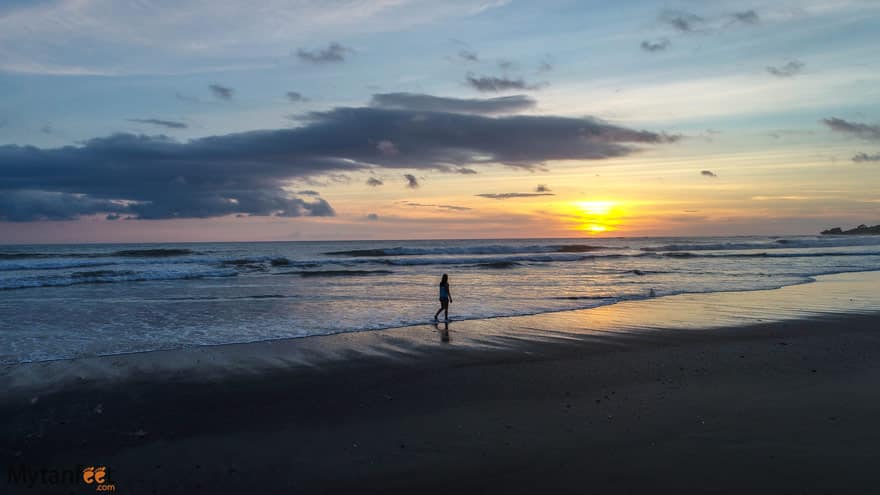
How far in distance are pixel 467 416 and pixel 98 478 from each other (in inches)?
161

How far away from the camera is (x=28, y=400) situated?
7.84 m

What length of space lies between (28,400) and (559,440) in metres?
7.42

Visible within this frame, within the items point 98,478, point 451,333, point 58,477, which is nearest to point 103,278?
point 451,333

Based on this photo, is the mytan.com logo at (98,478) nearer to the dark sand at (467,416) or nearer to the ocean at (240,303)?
the dark sand at (467,416)

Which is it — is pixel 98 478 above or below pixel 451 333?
below

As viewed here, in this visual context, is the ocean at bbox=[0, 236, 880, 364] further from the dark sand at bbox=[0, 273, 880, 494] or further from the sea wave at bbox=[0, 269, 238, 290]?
the dark sand at bbox=[0, 273, 880, 494]

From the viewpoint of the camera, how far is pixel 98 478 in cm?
555

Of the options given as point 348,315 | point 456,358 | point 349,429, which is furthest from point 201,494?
point 348,315

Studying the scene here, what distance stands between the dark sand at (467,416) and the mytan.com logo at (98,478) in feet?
0.34

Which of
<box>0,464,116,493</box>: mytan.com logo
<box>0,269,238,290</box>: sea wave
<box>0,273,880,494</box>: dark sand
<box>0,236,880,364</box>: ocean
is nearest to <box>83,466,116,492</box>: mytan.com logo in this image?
<box>0,464,116,493</box>: mytan.com logo

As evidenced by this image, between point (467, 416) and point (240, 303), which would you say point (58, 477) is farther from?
point (240, 303)

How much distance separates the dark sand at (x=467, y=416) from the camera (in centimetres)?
532

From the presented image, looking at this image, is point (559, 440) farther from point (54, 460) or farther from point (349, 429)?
point (54, 460)

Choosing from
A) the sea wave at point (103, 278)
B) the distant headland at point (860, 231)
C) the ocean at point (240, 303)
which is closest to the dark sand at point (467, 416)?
the ocean at point (240, 303)
